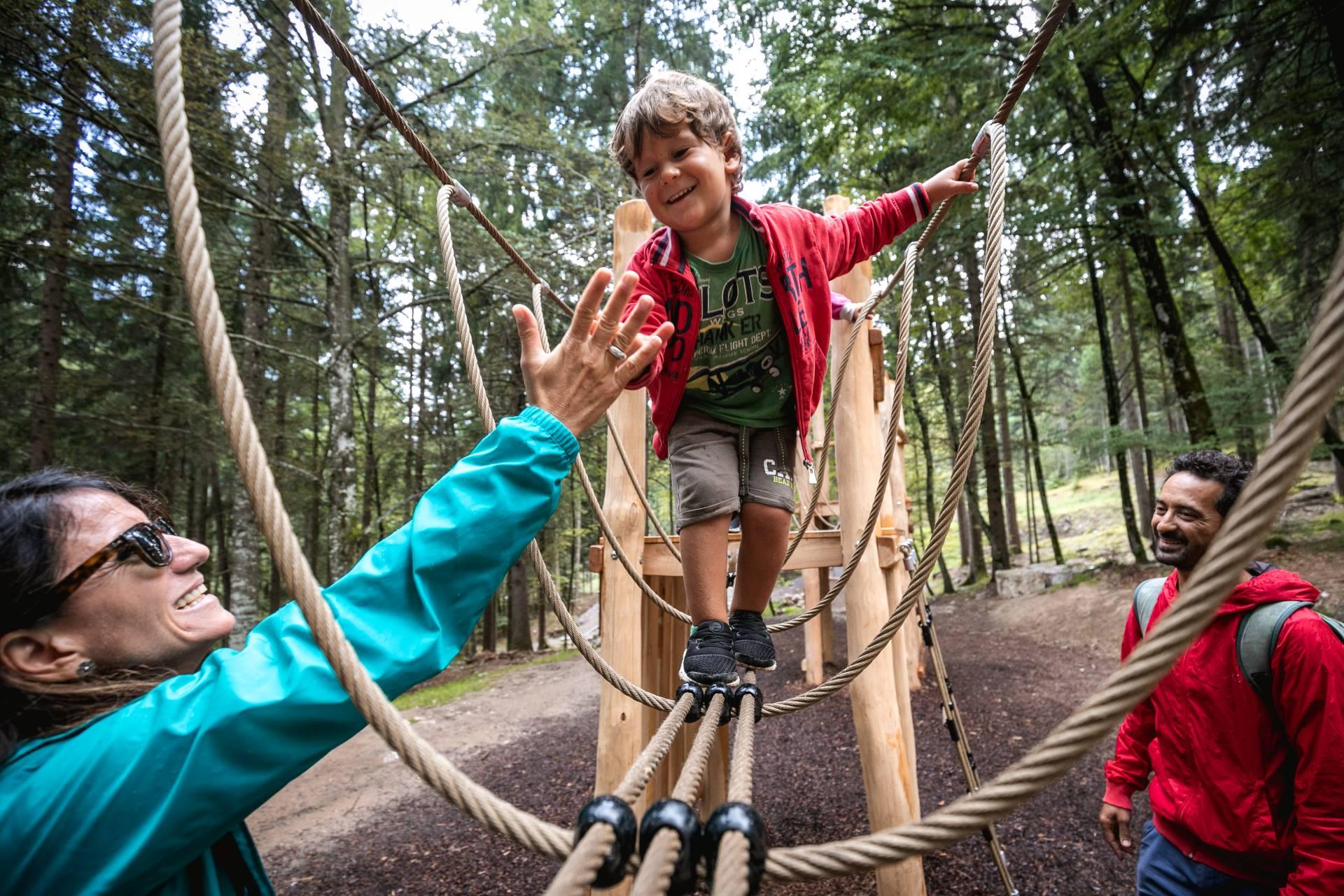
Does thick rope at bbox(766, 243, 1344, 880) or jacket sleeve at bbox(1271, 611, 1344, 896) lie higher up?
thick rope at bbox(766, 243, 1344, 880)

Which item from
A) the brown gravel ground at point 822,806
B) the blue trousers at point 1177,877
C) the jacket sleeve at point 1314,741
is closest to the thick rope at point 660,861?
the jacket sleeve at point 1314,741

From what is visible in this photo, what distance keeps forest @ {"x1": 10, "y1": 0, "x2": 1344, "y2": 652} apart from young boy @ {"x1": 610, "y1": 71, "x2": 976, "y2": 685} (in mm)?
4144

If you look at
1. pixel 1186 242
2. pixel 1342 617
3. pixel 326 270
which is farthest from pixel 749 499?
pixel 1186 242

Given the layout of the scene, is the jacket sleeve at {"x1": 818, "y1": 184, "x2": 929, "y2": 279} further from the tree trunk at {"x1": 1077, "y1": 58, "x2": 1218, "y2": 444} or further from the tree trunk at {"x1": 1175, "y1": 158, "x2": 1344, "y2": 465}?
the tree trunk at {"x1": 1175, "y1": 158, "x2": 1344, "y2": 465}

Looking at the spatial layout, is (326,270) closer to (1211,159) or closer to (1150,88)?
(1150,88)

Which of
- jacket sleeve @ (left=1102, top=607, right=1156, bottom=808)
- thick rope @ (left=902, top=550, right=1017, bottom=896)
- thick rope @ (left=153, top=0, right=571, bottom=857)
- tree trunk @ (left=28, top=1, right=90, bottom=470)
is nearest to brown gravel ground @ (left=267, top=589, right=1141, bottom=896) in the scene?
thick rope @ (left=902, top=550, right=1017, bottom=896)

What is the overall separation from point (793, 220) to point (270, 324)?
900 centimetres

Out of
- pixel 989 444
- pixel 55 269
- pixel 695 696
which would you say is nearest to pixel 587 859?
pixel 695 696

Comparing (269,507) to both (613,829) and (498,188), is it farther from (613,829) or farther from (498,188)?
(498,188)

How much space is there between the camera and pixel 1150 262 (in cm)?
673

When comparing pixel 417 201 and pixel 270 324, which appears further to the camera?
pixel 270 324

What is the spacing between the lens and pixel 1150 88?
23.3 ft

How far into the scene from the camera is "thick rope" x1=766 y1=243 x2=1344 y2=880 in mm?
469

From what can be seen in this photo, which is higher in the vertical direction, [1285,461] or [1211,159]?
[1211,159]
